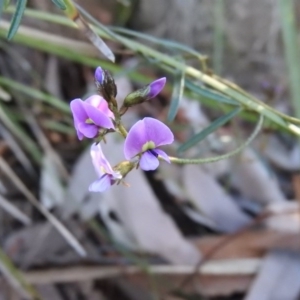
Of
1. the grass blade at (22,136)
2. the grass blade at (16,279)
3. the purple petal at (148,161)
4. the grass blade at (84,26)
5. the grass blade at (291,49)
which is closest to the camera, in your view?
the purple petal at (148,161)

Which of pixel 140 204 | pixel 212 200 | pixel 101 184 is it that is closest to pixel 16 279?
pixel 140 204

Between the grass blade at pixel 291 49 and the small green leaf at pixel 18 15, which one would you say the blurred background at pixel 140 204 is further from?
the small green leaf at pixel 18 15

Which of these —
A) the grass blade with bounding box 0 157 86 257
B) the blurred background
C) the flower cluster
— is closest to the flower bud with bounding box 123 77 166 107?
the flower cluster

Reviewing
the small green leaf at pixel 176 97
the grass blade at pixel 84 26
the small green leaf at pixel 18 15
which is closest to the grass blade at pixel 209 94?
the small green leaf at pixel 176 97

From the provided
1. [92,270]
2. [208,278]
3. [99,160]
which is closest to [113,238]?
[92,270]

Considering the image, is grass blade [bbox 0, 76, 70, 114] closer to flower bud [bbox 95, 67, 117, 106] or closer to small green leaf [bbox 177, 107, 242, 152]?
small green leaf [bbox 177, 107, 242, 152]

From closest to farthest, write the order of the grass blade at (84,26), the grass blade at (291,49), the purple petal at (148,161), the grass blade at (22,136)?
the purple petal at (148,161) → the grass blade at (84,26) → the grass blade at (291,49) → the grass blade at (22,136)
